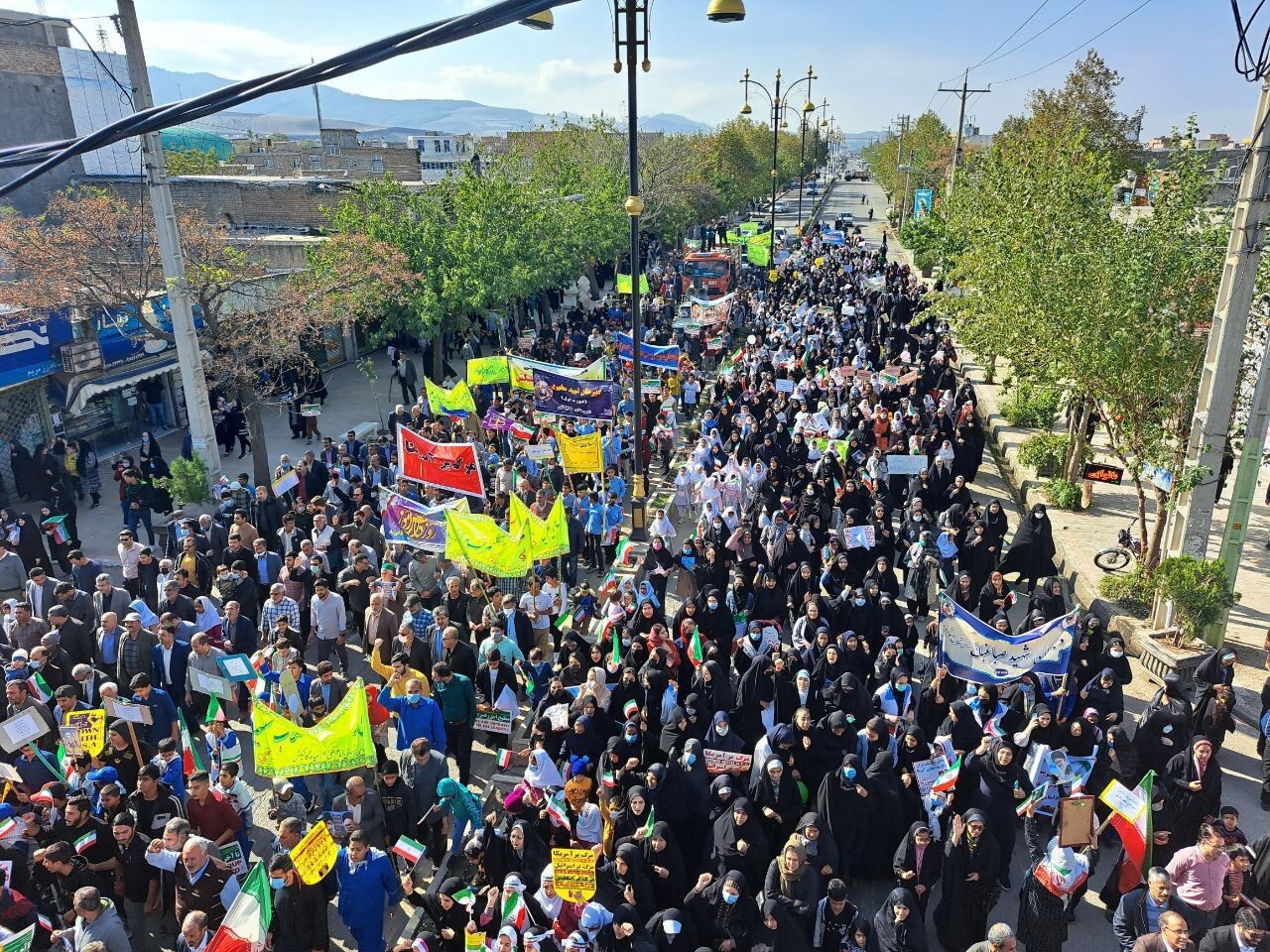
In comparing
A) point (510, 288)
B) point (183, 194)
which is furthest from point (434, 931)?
point (183, 194)

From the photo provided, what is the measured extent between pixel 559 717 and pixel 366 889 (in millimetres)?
1969

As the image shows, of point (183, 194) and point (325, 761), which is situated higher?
point (183, 194)

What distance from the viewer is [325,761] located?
7062mm

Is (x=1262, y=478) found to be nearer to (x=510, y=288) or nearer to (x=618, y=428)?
(x=618, y=428)

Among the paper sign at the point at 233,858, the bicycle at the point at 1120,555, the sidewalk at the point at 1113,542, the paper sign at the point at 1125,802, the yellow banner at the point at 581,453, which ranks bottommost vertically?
the sidewalk at the point at 1113,542

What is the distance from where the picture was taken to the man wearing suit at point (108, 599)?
381 inches

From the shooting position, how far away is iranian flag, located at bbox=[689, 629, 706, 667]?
30.0 ft

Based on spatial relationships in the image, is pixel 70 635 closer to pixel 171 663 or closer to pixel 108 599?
pixel 108 599

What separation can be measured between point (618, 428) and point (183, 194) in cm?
1912

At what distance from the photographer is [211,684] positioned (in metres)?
8.49

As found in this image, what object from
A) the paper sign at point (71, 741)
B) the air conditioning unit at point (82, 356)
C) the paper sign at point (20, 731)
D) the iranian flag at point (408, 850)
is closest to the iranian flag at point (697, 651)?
the iranian flag at point (408, 850)

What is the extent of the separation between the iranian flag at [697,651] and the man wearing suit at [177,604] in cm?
505

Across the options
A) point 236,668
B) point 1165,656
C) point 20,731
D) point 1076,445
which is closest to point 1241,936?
point 1165,656

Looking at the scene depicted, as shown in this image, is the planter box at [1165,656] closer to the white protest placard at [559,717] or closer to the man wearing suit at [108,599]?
the white protest placard at [559,717]
